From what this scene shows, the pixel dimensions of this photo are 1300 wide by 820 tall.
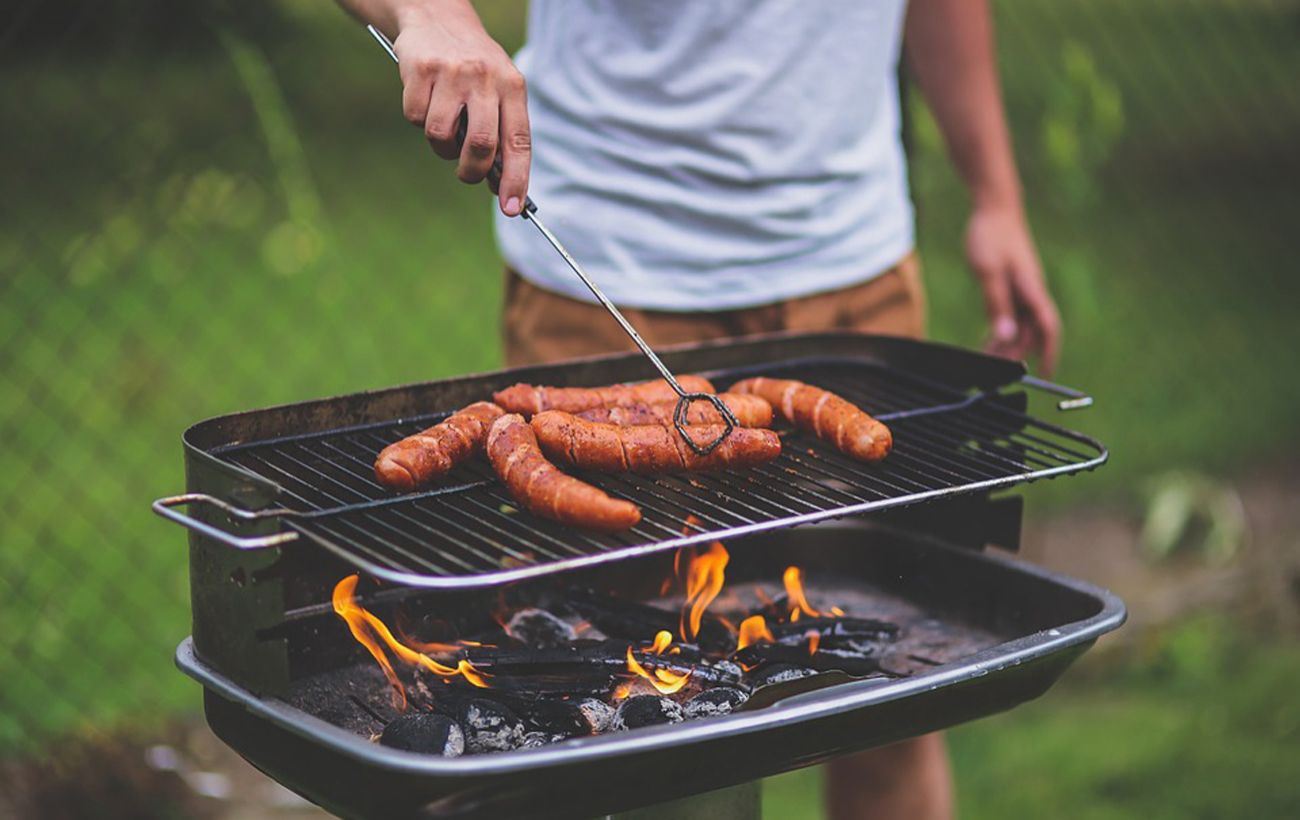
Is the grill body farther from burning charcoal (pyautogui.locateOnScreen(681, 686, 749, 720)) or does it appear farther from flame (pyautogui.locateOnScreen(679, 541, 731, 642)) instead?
flame (pyautogui.locateOnScreen(679, 541, 731, 642))

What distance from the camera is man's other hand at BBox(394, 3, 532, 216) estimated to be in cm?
192

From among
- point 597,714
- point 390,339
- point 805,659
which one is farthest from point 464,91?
point 390,339

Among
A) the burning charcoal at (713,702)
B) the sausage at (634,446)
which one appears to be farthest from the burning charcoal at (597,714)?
the sausage at (634,446)

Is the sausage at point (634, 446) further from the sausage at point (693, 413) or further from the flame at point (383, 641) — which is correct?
the flame at point (383, 641)

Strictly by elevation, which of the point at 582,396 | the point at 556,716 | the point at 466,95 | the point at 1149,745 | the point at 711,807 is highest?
the point at 466,95

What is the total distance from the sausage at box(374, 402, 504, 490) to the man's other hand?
0.33 m

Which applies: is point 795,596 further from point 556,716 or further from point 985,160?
point 985,160

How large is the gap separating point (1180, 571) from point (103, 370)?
458cm

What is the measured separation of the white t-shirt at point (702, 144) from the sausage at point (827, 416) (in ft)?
1.29

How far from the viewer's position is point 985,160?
3225 millimetres

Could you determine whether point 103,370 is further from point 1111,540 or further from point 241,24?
point 1111,540

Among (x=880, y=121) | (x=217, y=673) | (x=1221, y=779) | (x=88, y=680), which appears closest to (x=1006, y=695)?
(x=217, y=673)

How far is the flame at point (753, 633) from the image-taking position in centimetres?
232

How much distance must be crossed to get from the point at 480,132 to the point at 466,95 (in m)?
0.05
